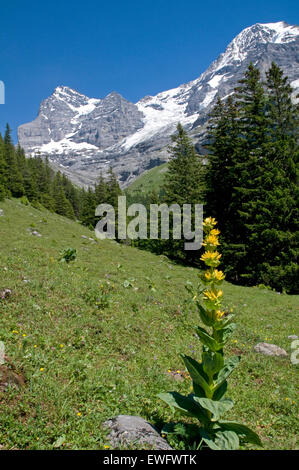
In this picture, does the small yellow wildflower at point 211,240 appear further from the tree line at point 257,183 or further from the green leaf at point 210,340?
the tree line at point 257,183

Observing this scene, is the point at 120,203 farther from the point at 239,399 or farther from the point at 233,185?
the point at 239,399

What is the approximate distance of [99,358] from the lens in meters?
7.05

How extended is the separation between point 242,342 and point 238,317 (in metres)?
2.86

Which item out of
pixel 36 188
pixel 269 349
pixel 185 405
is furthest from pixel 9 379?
pixel 36 188

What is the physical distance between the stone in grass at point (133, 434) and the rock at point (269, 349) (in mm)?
6247

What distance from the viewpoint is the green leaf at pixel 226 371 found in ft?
14.3

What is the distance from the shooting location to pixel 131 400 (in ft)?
18.5

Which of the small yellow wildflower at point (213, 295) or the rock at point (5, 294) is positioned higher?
the small yellow wildflower at point (213, 295)

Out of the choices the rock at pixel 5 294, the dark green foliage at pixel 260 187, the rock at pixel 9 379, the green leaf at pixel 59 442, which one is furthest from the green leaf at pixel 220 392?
the dark green foliage at pixel 260 187

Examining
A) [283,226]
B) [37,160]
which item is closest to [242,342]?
[283,226]

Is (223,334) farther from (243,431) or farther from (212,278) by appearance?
(243,431)

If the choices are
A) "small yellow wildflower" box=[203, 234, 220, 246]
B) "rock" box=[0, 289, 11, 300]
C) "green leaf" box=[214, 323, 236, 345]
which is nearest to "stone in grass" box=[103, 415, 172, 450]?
"green leaf" box=[214, 323, 236, 345]

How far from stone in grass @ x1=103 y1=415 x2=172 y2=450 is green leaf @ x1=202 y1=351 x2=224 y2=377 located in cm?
136

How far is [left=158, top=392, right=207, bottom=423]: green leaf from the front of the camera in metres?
4.48
